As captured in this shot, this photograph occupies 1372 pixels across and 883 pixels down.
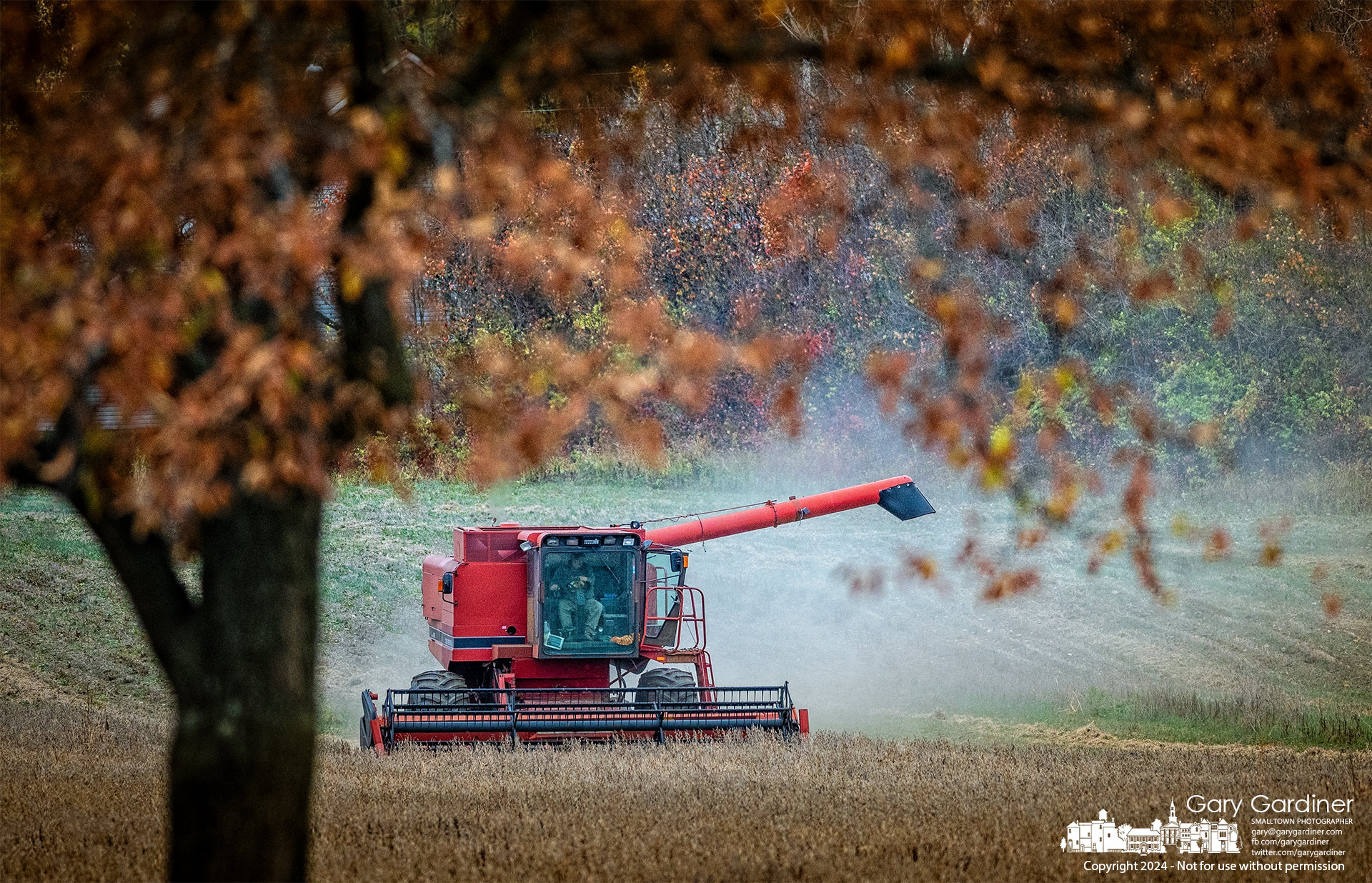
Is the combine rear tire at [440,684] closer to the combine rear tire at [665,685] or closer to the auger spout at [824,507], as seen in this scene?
the combine rear tire at [665,685]

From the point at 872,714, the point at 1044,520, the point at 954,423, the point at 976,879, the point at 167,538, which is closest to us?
the point at 954,423

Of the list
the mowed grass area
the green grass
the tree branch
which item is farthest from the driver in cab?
the tree branch

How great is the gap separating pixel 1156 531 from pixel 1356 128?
2174cm

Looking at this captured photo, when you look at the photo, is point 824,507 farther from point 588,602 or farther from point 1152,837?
point 1152,837

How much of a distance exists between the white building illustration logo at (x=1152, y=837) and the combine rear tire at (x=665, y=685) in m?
5.67

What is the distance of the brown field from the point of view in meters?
6.89

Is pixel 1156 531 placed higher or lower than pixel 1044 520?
higher

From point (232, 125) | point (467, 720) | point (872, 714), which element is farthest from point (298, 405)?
point (872, 714)

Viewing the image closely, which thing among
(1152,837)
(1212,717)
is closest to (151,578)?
(1152,837)

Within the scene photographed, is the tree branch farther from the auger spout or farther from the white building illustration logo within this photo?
the auger spout

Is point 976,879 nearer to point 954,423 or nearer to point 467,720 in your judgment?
point 954,423

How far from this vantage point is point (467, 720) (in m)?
12.2

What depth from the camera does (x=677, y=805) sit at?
8.77 metres

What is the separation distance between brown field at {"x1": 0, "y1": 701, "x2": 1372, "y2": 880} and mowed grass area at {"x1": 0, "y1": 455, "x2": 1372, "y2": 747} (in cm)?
489
